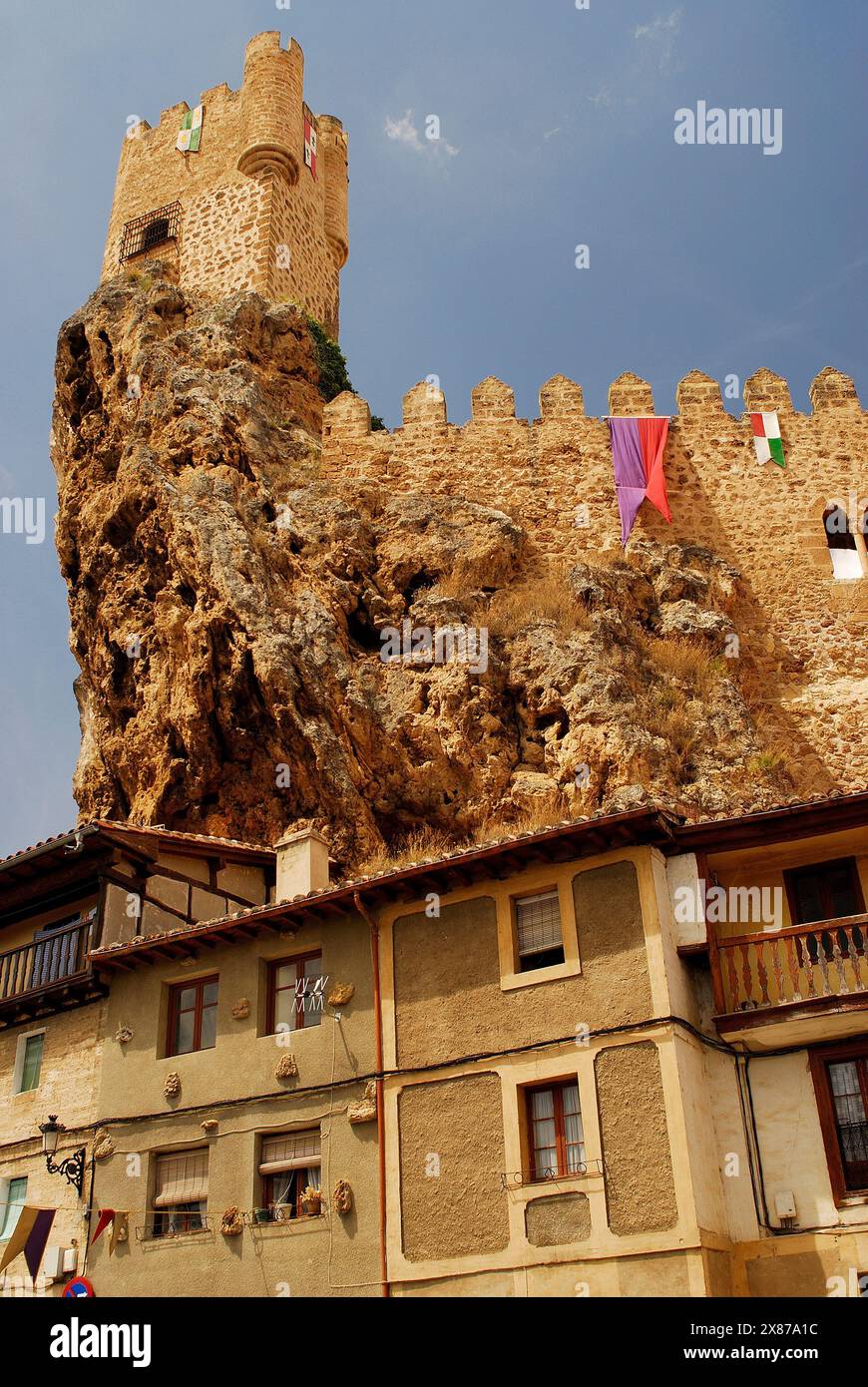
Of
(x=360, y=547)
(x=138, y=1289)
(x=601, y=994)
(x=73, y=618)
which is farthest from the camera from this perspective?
(x=73, y=618)

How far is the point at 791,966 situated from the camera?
15.4m

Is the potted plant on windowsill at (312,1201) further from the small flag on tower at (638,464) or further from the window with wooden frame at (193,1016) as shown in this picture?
Result: the small flag on tower at (638,464)

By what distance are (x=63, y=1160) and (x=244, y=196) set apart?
27743mm

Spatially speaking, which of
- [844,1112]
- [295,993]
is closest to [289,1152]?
[295,993]

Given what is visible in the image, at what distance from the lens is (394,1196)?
1561 cm

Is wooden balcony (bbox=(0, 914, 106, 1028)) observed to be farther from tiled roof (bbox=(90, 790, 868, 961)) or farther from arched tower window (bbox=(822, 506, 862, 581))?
arched tower window (bbox=(822, 506, 862, 581))

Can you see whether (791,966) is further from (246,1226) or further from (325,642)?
(325,642)

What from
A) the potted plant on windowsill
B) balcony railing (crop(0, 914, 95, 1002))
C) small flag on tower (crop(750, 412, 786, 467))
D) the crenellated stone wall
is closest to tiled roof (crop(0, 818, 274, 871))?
balcony railing (crop(0, 914, 95, 1002))

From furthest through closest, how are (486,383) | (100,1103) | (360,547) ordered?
(486,383) → (360,547) → (100,1103)

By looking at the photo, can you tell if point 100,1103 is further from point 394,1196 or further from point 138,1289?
point 394,1196

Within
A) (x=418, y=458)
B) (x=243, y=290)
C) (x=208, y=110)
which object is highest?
(x=208, y=110)

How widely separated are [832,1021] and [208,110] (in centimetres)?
3416

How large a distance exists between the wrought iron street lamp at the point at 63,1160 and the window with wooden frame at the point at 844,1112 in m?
8.98

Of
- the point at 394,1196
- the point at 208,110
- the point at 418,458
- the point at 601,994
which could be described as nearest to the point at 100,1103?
the point at 394,1196
